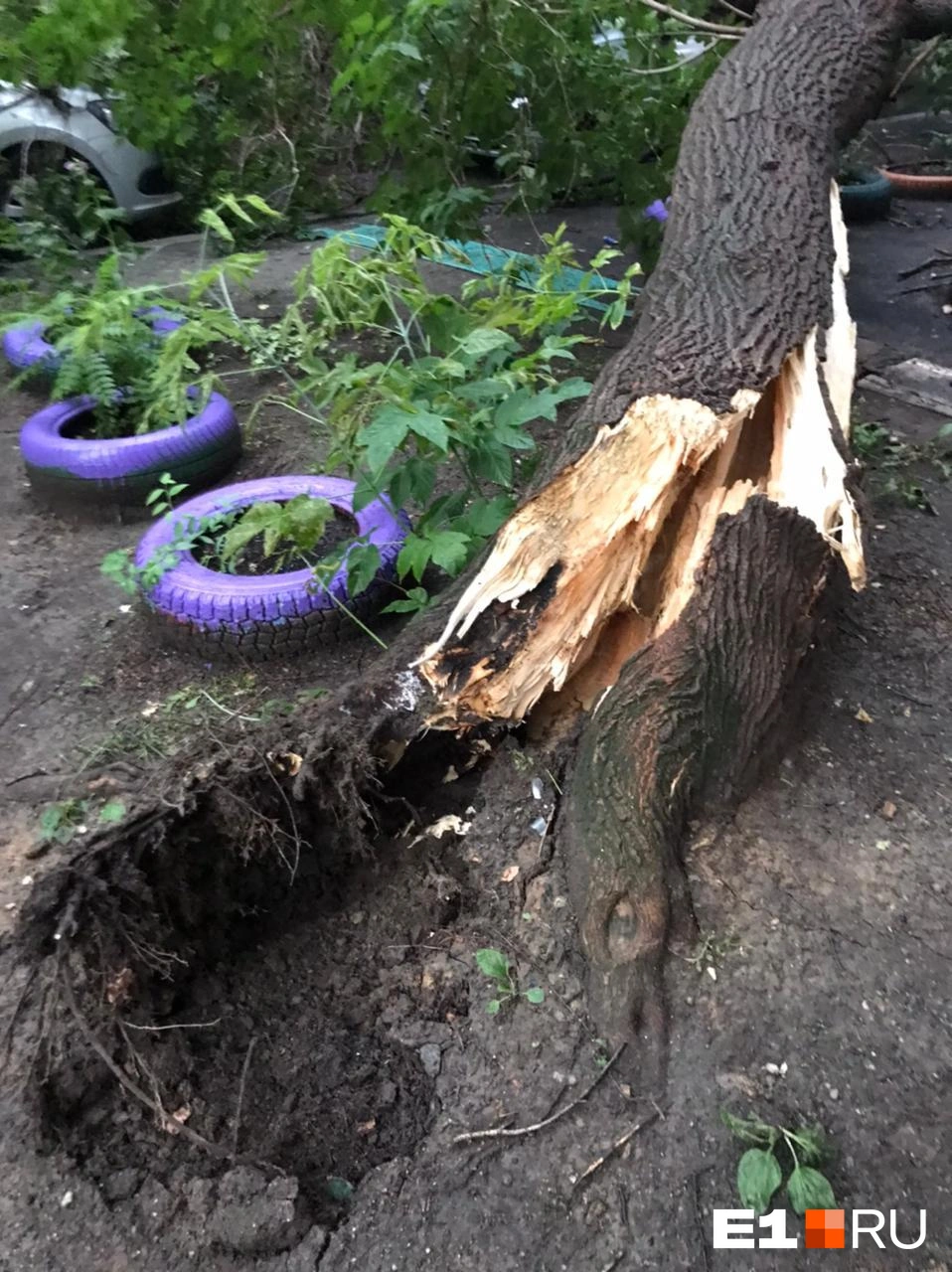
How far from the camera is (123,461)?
153 inches

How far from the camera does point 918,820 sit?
236 centimetres

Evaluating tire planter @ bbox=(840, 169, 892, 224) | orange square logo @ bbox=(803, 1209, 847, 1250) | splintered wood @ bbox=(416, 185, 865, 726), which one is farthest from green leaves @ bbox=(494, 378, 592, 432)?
tire planter @ bbox=(840, 169, 892, 224)

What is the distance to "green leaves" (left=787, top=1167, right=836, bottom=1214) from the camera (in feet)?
5.29

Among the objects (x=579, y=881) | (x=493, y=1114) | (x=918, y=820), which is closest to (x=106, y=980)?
(x=493, y=1114)

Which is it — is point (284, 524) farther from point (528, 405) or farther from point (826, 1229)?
point (826, 1229)

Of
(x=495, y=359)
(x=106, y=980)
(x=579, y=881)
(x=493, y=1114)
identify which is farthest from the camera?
(x=495, y=359)

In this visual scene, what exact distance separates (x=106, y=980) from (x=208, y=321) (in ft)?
5.38

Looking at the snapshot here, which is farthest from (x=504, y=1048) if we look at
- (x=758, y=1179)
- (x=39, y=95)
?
(x=39, y=95)

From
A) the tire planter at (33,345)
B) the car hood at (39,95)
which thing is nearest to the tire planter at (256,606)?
the tire planter at (33,345)

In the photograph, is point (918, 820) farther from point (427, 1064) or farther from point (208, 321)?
point (208, 321)

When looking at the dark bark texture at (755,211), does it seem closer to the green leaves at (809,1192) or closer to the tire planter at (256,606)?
the tire planter at (256,606)

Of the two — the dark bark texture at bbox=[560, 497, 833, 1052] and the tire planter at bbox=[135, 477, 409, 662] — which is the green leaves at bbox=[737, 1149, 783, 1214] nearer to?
the dark bark texture at bbox=[560, 497, 833, 1052]

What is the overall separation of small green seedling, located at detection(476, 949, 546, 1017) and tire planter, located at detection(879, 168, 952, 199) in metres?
7.93

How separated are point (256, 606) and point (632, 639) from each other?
48.5 inches
